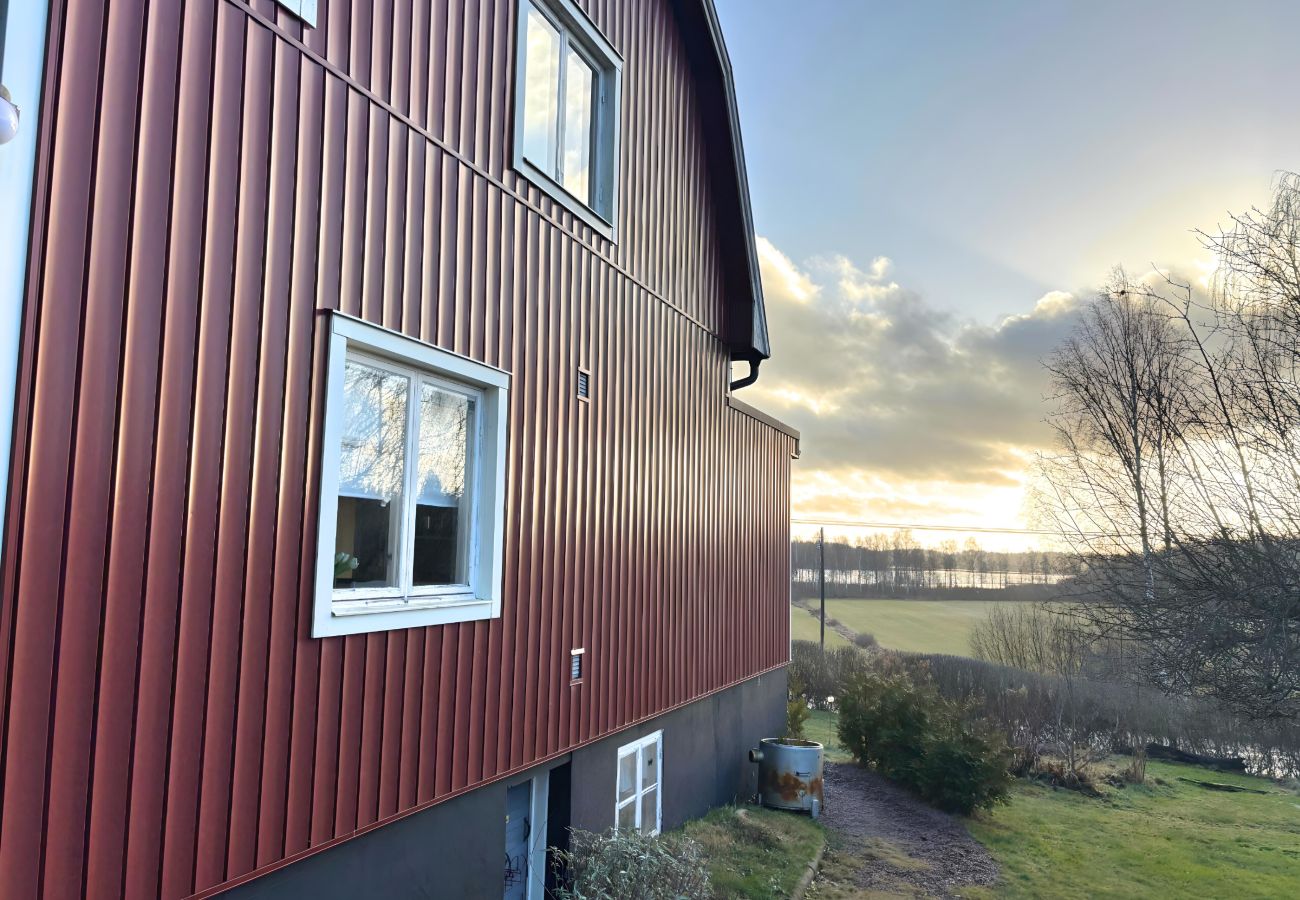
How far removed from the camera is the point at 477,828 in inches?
188

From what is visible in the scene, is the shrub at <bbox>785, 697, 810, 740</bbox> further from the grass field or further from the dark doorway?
the dark doorway

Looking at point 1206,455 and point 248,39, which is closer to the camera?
point 248,39

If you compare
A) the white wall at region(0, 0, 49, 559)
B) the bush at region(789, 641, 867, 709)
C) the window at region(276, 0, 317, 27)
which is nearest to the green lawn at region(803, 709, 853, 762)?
the bush at region(789, 641, 867, 709)

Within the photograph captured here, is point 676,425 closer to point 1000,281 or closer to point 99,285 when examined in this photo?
point 99,285

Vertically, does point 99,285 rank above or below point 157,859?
above

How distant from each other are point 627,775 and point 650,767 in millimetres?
511

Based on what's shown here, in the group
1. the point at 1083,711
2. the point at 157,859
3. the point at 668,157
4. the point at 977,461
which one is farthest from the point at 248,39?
the point at 977,461

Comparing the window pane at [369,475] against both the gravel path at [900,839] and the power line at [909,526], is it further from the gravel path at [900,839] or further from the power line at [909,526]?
the power line at [909,526]

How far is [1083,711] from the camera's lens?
17672 mm

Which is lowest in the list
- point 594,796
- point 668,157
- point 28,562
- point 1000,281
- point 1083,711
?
point 1083,711

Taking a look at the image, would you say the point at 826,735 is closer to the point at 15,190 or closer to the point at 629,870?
the point at 629,870

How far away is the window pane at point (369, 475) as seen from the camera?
403 cm

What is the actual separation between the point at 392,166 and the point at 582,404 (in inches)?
→ 88.8

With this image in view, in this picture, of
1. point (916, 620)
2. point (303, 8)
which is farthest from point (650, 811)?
point (916, 620)
